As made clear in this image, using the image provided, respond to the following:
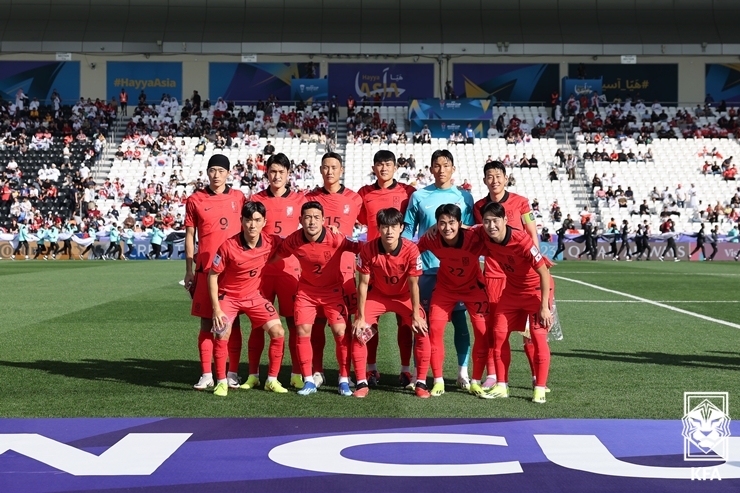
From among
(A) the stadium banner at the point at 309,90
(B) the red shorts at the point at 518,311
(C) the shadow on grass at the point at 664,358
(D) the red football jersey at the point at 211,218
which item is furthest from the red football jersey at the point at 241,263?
(A) the stadium banner at the point at 309,90

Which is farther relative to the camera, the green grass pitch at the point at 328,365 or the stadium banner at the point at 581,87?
the stadium banner at the point at 581,87

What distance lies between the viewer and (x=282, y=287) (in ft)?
23.9

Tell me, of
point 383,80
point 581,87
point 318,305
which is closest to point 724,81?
point 581,87

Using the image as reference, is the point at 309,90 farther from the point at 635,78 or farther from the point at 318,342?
the point at 318,342

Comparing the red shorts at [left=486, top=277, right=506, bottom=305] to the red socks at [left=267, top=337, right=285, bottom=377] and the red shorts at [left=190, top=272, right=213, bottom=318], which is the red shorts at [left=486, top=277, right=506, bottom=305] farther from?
the red shorts at [left=190, top=272, right=213, bottom=318]

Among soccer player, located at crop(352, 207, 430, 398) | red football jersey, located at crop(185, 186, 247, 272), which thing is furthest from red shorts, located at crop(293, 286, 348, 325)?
red football jersey, located at crop(185, 186, 247, 272)

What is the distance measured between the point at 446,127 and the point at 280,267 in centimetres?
3564

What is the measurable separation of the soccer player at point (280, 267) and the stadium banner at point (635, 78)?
39.3m

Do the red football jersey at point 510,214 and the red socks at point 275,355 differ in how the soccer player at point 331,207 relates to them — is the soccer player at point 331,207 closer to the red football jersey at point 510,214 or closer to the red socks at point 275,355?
the red socks at point 275,355

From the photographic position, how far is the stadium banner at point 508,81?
44.5 meters

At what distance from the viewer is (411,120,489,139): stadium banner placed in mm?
41969

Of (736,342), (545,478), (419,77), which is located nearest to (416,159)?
(419,77)

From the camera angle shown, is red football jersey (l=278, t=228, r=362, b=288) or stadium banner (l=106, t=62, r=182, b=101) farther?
stadium banner (l=106, t=62, r=182, b=101)

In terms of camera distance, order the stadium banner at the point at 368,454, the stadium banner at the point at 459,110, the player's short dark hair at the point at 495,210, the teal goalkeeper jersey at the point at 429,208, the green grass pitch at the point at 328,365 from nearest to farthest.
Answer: the stadium banner at the point at 368,454, the green grass pitch at the point at 328,365, the player's short dark hair at the point at 495,210, the teal goalkeeper jersey at the point at 429,208, the stadium banner at the point at 459,110
